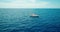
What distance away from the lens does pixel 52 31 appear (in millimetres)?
5180

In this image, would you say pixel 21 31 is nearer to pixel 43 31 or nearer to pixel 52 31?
pixel 43 31

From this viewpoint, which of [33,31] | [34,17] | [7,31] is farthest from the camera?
[34,17]

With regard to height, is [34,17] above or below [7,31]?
below

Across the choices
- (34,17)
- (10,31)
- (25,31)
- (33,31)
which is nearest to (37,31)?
(33,31)

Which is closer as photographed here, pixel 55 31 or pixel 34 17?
pixel 55 31

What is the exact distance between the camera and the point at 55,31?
17.0ft

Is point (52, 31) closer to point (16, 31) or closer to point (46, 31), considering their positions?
point (46, 31)

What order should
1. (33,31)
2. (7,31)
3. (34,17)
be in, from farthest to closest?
(34,17)
(33,31)
(7,31)

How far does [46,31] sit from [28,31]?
3.22ft

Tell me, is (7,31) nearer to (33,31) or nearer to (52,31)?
(33,31)

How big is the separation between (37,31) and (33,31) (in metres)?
0.23

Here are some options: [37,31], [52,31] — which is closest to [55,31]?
[52,31]

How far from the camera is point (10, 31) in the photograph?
475cm

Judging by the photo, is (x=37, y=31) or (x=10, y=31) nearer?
(x=10, y=31)
